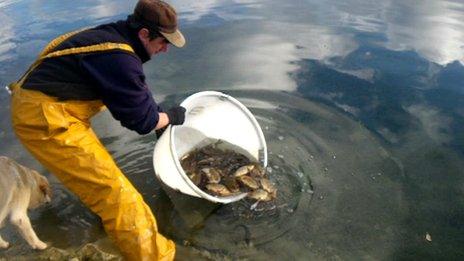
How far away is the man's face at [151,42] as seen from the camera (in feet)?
11.9

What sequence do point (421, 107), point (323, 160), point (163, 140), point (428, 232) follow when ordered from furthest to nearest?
point (421, 107), point (323, 160), point (428, 232), point (163, 140)

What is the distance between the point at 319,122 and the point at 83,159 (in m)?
3.46

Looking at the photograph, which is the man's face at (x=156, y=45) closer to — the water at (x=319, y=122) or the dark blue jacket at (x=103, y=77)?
the dark blue jacket at (x=103, y=77)

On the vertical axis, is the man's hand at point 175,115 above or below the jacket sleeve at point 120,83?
below

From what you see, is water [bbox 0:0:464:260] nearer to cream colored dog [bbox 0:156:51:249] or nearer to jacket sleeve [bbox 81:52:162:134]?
cream colored dog [bbox 0:156:51:249]

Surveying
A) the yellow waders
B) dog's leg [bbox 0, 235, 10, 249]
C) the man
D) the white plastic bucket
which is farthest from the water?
the man

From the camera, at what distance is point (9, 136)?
6016mm

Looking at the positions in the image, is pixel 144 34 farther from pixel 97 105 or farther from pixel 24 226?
pixel 24 226

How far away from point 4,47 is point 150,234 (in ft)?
22.8

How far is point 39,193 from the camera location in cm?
441

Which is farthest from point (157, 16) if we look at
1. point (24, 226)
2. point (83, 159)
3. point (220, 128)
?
point (24, 226)

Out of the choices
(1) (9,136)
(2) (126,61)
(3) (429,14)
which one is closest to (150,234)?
(2) (126,61)

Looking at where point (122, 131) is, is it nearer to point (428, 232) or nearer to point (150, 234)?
point (150, 234)

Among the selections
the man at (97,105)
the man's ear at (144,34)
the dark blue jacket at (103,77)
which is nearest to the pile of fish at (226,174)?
the man at (97,105)
